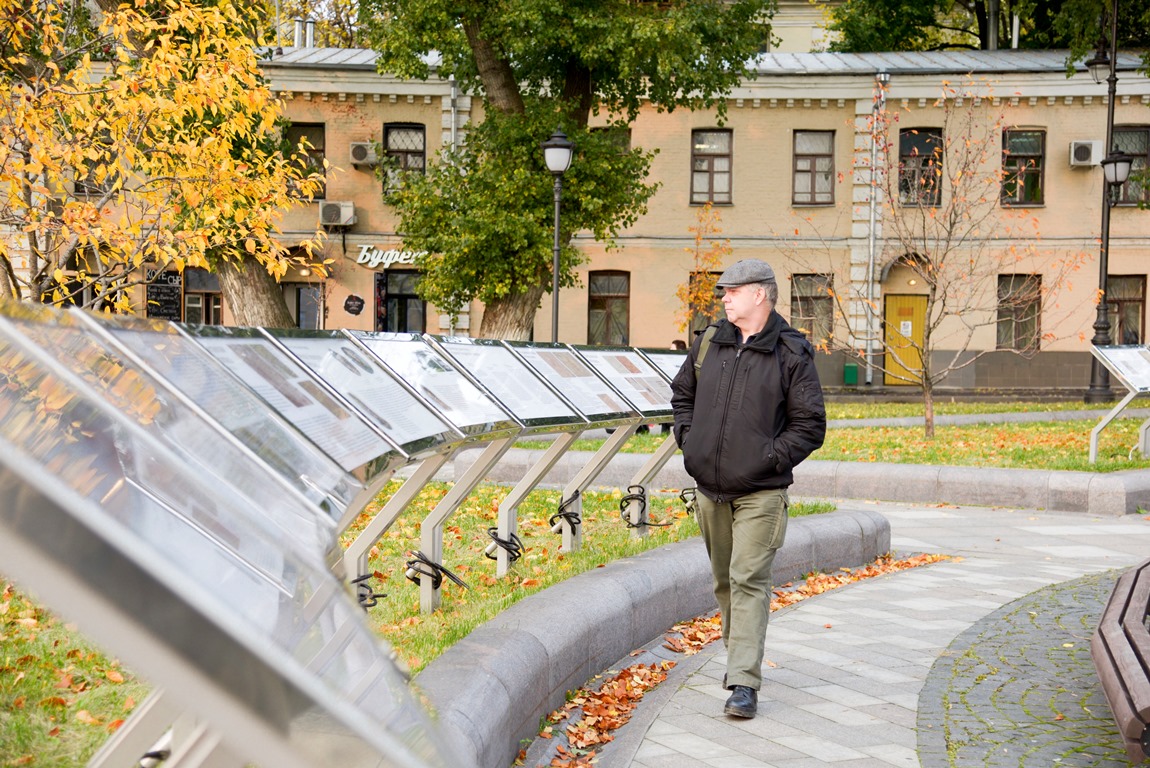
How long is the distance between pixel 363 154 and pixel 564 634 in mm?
28259

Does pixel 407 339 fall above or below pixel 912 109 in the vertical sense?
below

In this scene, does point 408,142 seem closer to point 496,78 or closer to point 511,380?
point 496,78

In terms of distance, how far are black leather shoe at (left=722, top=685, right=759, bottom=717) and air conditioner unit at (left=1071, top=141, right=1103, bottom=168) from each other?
98.1 ft

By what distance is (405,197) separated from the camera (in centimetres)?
2323

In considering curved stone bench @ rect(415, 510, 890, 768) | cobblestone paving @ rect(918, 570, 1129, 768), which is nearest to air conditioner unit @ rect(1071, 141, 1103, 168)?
curved stone bench @ rect(415, 510, 890, 768)

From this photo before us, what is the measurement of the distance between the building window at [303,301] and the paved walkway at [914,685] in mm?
25639

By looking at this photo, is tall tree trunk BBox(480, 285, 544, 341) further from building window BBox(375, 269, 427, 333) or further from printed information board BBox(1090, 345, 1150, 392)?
building window BBox(375, 269, 427, 333)

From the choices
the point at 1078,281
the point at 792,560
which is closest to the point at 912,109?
the point at 1078,281

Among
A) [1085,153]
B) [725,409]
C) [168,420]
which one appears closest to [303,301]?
[1085,153]

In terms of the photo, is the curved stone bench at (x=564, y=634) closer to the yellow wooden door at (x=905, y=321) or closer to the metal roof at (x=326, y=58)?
the yellow wooden door at (x=905, y=321)

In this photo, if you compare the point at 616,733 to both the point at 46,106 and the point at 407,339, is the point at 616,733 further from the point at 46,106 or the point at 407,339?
the point at 46,106

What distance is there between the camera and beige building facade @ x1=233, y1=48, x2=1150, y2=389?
3253cm

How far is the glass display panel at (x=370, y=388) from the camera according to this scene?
4.49 meters

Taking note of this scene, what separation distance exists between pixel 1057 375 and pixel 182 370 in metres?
32.9
